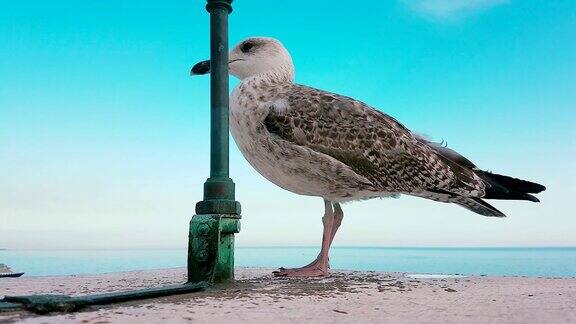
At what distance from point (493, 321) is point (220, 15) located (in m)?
4.23

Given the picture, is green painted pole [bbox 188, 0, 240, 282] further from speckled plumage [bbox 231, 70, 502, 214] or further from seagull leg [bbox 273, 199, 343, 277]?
seagull leg [bbox 273, 199, 343, 277]

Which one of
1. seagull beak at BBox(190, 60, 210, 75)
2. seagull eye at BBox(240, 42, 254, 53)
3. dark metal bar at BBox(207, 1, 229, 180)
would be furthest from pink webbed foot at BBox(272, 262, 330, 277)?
seagull eye at BBox(240, 42, 254, 53)

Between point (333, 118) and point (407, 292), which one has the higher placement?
point (333, 118)

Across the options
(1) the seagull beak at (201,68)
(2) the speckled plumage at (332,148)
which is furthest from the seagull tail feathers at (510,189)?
(1) the seagull beak at (201,68)

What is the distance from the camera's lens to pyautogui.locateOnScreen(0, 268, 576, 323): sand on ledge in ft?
12.8

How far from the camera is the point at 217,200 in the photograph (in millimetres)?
5828

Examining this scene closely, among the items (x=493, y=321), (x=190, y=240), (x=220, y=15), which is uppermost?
(x=220, y=15)

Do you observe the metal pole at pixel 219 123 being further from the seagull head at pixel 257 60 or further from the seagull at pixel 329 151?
the seagull head at pixel 257 60

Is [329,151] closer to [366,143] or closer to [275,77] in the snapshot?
[366,143]

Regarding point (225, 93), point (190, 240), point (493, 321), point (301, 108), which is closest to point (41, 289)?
point (190, 240)

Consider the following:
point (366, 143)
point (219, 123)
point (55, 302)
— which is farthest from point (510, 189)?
point (55, 302)

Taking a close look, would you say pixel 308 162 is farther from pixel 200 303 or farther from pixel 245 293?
pixel 200 303

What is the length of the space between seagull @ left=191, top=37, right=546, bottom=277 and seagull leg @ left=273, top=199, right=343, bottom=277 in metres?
0.01

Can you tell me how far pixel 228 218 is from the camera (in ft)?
19.1
